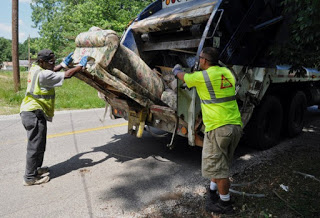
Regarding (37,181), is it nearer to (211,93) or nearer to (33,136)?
(33,136)

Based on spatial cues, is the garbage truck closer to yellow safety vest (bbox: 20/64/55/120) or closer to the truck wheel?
the truck wheel

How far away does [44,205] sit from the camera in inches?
115

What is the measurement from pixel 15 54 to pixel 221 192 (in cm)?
1090

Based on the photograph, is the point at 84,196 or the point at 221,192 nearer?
the point at 221,192

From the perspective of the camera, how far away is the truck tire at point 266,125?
4.32 metres

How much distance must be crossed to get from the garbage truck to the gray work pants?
78 centimetres

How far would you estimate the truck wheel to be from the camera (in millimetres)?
5102

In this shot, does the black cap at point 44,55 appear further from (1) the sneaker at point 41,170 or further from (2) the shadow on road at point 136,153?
(2) the shadow on road at point 136,153

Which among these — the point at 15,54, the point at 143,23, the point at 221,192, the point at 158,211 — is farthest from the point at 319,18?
the point at 15,54

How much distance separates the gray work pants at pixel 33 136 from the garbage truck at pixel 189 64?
2.54ft

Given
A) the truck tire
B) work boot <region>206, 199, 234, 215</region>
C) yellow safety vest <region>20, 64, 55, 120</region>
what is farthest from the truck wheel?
yellow safety vest <region>20, 64, 55, 120</region>

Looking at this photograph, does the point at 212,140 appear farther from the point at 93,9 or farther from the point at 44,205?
the point at 93,9

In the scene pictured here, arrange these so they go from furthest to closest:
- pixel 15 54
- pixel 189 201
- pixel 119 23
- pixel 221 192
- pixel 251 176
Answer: pixel 119 23 < pixel 15 54 < pixel 251 176 < pixel 189 201 < pixel 221 192

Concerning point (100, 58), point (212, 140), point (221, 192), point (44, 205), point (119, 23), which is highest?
point (119, 23)
